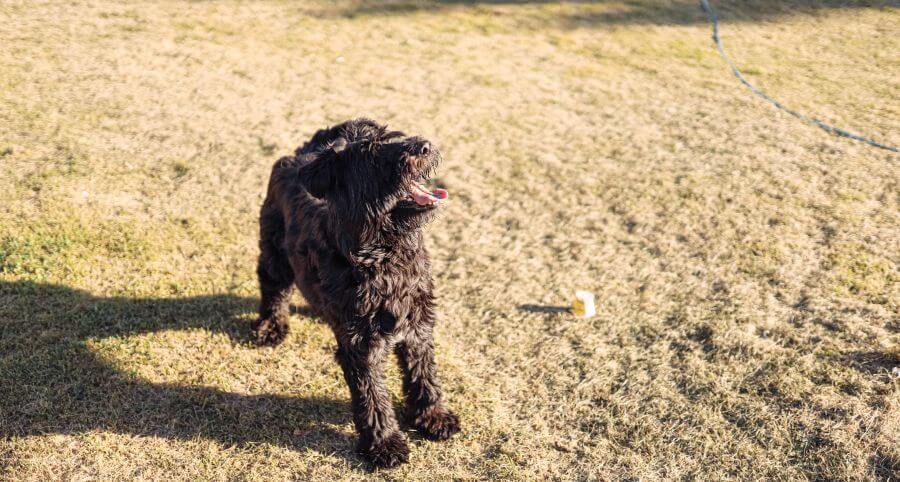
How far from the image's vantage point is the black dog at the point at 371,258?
128 inches

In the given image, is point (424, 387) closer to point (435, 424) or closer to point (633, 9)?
point (435, 424)

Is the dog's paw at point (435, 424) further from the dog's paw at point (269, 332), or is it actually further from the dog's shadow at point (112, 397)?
the dog's paw at point (269, 332)

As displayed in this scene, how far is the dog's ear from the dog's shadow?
1.78 metres

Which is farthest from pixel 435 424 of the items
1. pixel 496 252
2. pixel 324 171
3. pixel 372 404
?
pixel 496 252

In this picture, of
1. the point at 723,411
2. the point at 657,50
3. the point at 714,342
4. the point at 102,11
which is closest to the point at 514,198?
the point at 714,342

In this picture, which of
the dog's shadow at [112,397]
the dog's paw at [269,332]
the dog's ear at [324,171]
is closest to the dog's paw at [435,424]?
the dog's shadow at [112,397]

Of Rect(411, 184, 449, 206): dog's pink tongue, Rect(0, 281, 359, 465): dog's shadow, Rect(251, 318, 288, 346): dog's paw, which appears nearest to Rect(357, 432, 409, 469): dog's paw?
Rect(0, 281, 359, 465): dog's shadow

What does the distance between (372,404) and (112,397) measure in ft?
6.45

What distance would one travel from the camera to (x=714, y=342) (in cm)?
473

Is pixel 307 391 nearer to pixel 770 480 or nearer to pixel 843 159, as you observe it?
pixel 770 480

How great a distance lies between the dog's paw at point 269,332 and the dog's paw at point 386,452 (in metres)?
1.35

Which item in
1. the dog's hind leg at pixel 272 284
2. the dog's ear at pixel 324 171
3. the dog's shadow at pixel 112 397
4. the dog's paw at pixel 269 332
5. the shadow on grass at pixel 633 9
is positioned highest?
the shadow on grass at pixel 633 9

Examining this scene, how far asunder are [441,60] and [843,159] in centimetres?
577

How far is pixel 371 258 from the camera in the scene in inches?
137
